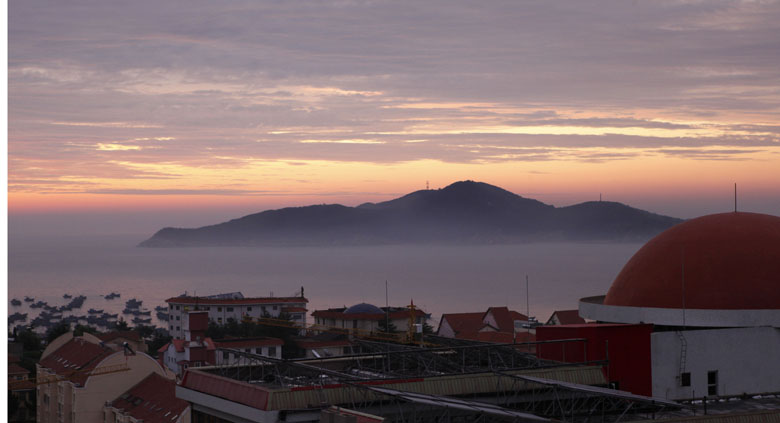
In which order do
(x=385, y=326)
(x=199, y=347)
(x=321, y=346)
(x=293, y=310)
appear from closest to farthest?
(x=199, y=347)
(x=321, y=346)
(x=385, y=326)
(x=293, y=310)

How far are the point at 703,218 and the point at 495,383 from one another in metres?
12.2

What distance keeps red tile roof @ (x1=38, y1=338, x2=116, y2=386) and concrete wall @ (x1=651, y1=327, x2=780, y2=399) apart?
113 feet

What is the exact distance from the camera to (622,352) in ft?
93.0

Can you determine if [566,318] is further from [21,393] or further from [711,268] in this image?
[711,268]

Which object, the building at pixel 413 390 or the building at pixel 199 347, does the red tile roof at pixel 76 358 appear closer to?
the building at pixel 199 347

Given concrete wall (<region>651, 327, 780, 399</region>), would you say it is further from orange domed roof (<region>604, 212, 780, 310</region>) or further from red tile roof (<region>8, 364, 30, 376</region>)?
red tile roof (<region>8, 364, 30, 376</region>)

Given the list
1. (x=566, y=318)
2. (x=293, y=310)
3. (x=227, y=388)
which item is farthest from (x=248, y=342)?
(x=227, y=388)

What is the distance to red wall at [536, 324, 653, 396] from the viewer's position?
2820 cm

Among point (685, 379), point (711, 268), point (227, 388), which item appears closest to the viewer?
point (227, 388)

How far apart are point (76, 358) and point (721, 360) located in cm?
4221

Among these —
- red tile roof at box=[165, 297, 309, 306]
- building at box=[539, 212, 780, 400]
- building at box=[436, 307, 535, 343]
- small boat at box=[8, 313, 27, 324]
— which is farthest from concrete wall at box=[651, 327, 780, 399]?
small boat at box=[8, 313, 27, 324]

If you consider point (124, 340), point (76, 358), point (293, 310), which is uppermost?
point (76, 358)

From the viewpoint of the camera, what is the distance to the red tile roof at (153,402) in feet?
155

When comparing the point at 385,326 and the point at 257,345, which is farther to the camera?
the point at 385,326
